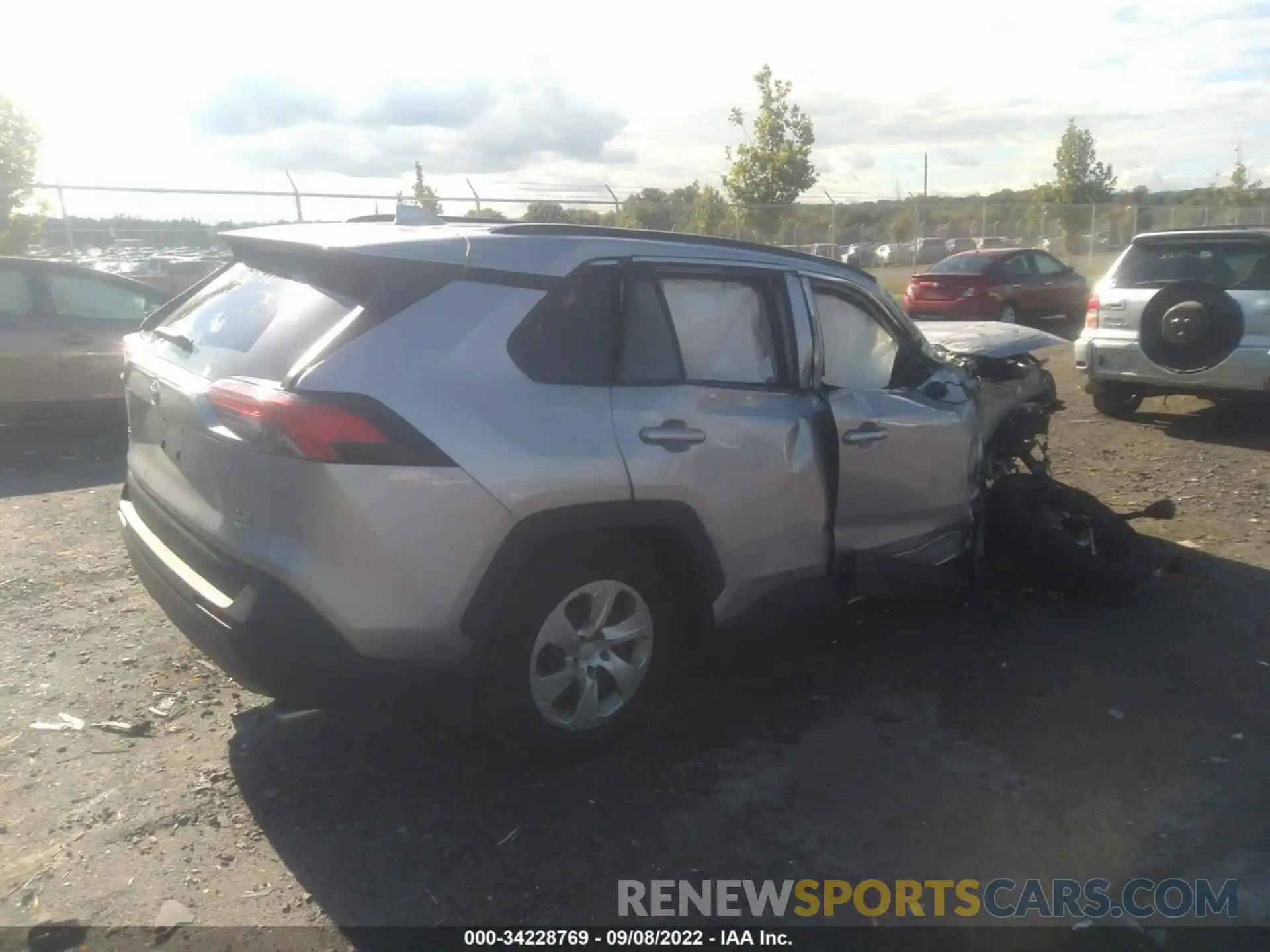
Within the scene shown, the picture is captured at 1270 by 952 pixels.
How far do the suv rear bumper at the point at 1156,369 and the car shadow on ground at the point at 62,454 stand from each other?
26.1 feet

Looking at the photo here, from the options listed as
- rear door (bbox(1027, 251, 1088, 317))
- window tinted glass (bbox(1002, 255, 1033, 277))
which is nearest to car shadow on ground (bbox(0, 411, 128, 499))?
window tinted glass (bbox(1002, 255, 1033, 277))

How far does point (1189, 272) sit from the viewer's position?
890 cm

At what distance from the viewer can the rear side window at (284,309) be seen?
317 centimetres

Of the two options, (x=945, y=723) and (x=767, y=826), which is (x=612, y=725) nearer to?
(x=767, y=826)

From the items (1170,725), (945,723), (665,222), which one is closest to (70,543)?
(945,723)

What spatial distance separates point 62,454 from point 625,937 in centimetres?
712

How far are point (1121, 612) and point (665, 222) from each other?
17240 mm

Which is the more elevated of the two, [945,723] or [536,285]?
[536,285]

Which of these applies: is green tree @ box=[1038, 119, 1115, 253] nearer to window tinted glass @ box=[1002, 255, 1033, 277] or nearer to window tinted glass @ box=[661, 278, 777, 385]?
window tinted glass @ box=[1002, 255, 1033, 277]

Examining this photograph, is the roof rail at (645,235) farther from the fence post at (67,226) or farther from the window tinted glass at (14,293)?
the fence post at (67,226)

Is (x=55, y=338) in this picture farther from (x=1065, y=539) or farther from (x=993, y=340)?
(x=1065, y=539)

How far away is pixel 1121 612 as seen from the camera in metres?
5.19

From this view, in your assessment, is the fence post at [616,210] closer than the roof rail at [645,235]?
No

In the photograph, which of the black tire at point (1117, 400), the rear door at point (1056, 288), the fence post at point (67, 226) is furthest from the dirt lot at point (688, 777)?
the rear door at point (1056, 288)
